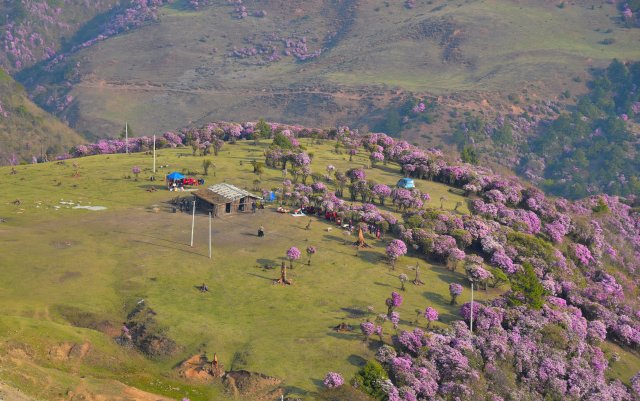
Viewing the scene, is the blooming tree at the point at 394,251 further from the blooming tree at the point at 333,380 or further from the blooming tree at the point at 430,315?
the blooming tree at the point at 333,380

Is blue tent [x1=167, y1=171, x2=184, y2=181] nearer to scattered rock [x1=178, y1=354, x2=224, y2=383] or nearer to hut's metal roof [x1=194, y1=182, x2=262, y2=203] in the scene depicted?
hut's metal roof [x1=194, y1=182, x2=262, y2=203]

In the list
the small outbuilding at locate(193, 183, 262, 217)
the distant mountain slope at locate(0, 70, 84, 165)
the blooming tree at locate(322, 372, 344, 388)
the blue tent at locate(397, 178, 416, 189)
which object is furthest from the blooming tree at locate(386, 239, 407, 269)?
the distant mountain slope at locate(0, 70, 84, 165)

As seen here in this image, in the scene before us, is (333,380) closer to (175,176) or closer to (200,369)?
(200,369)

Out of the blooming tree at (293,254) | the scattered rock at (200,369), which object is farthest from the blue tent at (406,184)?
the scattered rock at (200,369)

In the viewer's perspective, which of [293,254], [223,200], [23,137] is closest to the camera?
[293,254]

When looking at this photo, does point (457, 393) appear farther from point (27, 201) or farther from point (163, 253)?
point (27, 201)

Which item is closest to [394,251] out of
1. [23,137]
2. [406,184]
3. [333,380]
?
[333,380]
